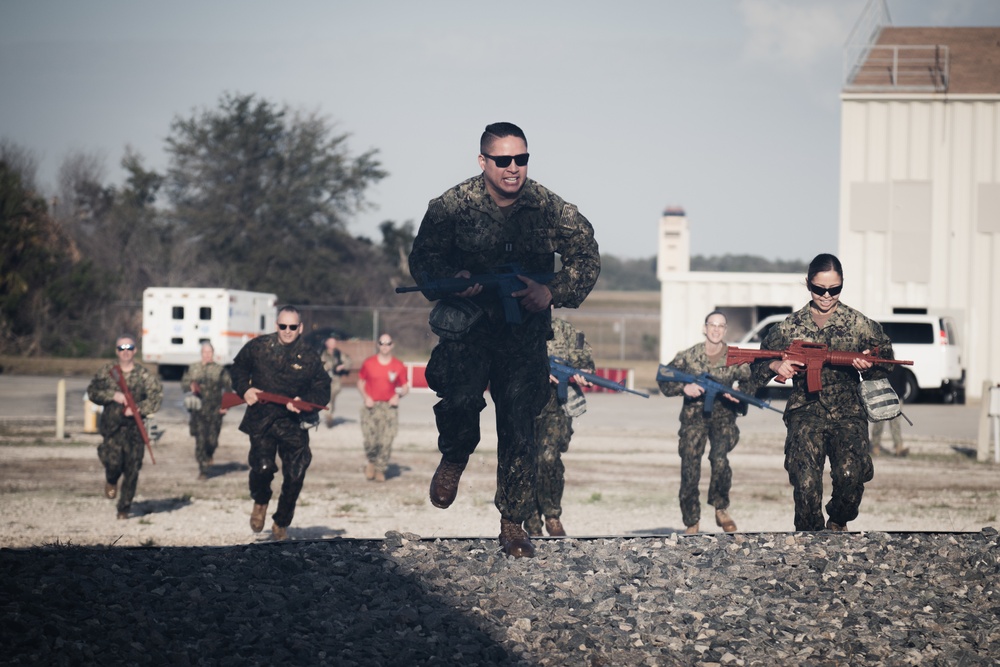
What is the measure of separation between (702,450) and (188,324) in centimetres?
2570

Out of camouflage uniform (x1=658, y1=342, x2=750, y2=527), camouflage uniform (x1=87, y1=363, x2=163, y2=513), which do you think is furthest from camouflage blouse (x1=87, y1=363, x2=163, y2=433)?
camouflage uniform (x1=658, y1=342, x2=750, y2=527)

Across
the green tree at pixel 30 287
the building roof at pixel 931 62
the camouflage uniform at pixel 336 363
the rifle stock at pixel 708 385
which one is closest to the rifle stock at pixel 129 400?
the rifle stock at pixel 708 385

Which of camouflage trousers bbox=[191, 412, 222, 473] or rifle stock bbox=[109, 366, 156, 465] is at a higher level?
rifle stock bbox=[109, 366, 156, 465]

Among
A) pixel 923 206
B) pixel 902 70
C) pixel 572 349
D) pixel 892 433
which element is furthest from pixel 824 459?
pixel 902 70

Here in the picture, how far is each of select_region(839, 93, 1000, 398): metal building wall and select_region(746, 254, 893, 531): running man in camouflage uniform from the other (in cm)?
2654

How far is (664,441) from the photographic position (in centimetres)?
2242

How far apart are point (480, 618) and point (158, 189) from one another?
A: 178 ft

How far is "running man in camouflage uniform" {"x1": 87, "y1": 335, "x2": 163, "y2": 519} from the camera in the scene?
12367 millimetres

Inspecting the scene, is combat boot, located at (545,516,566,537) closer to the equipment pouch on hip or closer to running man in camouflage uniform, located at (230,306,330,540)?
running man in camouflage uniform, located at (230,306,330,540)

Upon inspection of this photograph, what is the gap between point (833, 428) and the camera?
25.5 feet

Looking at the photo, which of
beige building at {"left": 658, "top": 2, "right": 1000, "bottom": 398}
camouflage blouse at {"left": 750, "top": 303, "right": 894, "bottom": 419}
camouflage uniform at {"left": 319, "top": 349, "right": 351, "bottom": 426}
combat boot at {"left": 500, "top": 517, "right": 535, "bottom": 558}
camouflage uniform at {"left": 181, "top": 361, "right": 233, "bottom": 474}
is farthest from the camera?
beige building at {"left": 658, "top": 2, "right": 1000, "bottom": 398}

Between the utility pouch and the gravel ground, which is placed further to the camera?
the utility pouch

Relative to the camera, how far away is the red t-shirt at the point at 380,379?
16266 mm

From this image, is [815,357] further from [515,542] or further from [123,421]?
[123,421]
